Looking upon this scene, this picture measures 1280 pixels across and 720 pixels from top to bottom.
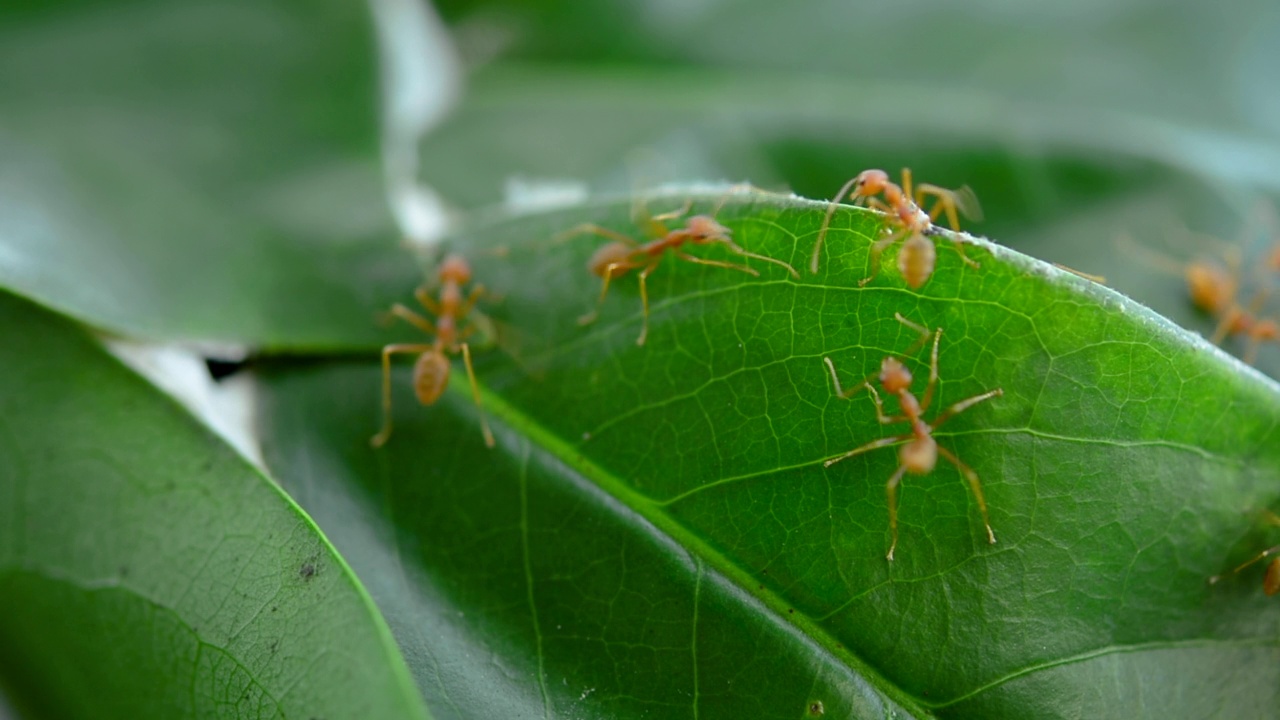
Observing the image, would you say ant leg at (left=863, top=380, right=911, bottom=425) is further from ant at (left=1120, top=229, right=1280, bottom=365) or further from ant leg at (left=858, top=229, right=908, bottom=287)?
ant at (left=1120, top=229, right=1280, bottom=365)

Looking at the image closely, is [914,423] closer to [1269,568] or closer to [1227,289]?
[1269,568]

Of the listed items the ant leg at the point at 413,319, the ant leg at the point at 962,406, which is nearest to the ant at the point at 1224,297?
the ant leg at the point at 962,406

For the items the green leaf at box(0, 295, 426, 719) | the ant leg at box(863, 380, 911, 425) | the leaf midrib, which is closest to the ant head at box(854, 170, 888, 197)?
the ant leg at box(863, 380, 911, 425)

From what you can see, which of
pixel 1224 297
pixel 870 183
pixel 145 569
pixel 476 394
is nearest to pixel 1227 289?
pixel 1224 297

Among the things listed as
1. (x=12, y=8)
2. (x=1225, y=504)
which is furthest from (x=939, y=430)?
(x=12, y=8)

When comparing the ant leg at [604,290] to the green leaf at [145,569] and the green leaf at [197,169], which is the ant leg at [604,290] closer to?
the green leaf at [197,169]

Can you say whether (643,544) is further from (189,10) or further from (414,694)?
(189,10)
